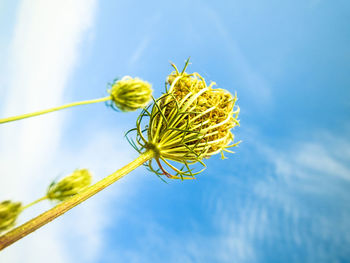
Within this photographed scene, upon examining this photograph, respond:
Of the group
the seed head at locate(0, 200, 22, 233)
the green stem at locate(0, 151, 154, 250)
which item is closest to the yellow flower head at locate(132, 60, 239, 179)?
the green stem at locate(0, 151, 154, 250)

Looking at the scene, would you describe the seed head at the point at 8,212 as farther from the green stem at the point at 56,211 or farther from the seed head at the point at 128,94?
the seed head at the point at 128,94

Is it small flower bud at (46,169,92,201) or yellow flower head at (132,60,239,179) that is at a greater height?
yellow flower head at (132,60,239,179)

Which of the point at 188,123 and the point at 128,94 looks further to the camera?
the point at 188,123

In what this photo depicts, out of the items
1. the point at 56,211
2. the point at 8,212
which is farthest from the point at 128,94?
the point at 8,212

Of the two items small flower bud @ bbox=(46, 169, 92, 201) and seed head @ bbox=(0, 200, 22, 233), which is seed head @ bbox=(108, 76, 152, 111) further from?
seed head @ bbox=(0, 200, 22, 233)

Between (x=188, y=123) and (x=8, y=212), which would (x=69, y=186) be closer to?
(x=8, y=212)
